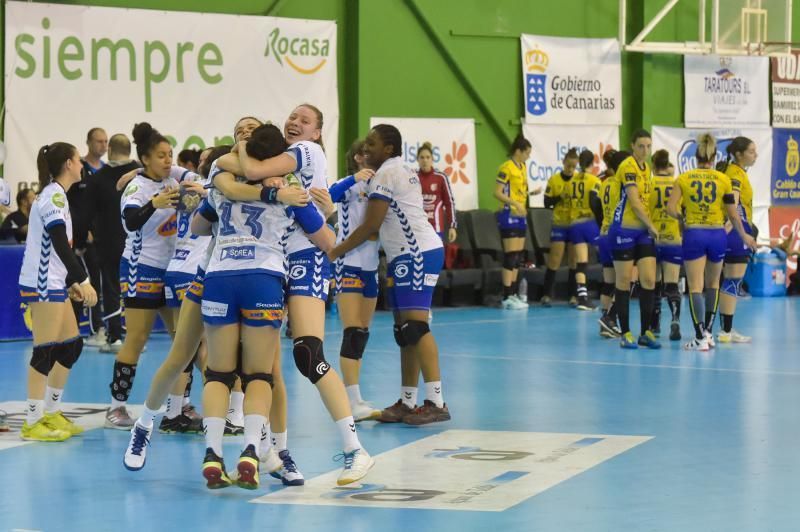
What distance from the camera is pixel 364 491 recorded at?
6.31 m

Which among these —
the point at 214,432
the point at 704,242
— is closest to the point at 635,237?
the point at 704,242

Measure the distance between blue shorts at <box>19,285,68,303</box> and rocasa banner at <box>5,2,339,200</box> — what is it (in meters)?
7.29

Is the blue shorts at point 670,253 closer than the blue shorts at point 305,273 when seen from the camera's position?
No

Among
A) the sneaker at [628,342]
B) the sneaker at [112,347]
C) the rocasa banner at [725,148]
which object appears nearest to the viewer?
the sneaker at [112,347]

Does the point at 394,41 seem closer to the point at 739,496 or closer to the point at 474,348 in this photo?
the point at 474,348

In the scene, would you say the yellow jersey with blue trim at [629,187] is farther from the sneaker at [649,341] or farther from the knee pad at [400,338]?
the knee pad at [400,338]

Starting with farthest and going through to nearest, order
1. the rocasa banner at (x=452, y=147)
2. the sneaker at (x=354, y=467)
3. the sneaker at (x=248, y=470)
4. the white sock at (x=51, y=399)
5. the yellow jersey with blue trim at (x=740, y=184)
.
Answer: the rocasa banner at (x=452, y=147) < the yellow jersey with blue trim at (x=740, y=184) < the white sock at (x=51, y=399) < the sneaker at (x=354, y=467) < the sneaker at (x=248, y=470)

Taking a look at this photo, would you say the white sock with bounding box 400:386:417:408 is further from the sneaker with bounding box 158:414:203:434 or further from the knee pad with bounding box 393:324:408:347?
the sneaker with bounding box 158:414:203:434

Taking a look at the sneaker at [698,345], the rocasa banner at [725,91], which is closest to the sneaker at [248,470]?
the sneaker at [698,345]

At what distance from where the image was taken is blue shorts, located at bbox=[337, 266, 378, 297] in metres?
8.52

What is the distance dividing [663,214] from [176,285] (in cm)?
621

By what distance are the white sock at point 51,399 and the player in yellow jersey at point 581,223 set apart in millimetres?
9810

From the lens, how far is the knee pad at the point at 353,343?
8.44 m

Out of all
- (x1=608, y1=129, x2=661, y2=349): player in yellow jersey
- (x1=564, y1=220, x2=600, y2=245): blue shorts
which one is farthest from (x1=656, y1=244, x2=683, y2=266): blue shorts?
(x1=564, y1=220, x2=600, y2=245): blue shorts
